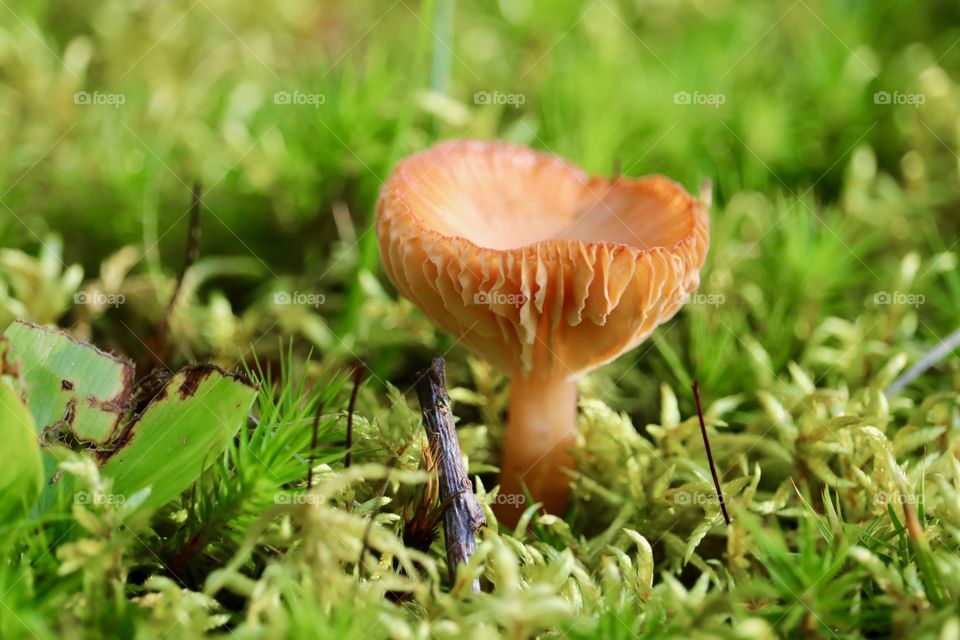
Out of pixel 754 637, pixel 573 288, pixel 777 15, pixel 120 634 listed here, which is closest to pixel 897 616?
pixel 754 637

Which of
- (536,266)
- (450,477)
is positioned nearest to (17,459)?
(450,477)

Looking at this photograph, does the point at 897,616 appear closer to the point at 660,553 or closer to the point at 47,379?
the point at 660,553

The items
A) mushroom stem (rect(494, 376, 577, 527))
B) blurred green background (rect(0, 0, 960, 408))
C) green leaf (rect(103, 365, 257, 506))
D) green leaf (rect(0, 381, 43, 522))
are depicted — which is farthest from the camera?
blurred green background (rect(0, 0, 960, 408))

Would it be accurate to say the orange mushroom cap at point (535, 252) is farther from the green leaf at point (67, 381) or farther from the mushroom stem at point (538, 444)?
the green leaf at point (67, 381)

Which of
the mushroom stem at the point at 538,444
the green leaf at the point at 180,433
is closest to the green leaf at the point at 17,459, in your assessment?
the green leaf at the point at 180,433

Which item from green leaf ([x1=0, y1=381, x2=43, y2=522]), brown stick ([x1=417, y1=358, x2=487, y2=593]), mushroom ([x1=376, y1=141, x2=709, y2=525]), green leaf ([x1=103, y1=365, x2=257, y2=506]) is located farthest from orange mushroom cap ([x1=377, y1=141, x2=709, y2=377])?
green leaf ([x1=0, y1=381, x2=43, y2=522])

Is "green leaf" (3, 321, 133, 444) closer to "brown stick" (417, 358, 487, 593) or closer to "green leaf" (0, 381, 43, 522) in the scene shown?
"green leaf" (0, 381, 43, 522)

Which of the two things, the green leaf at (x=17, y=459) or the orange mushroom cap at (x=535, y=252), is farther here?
the orange mushroom cap at (x=535, y=252)
